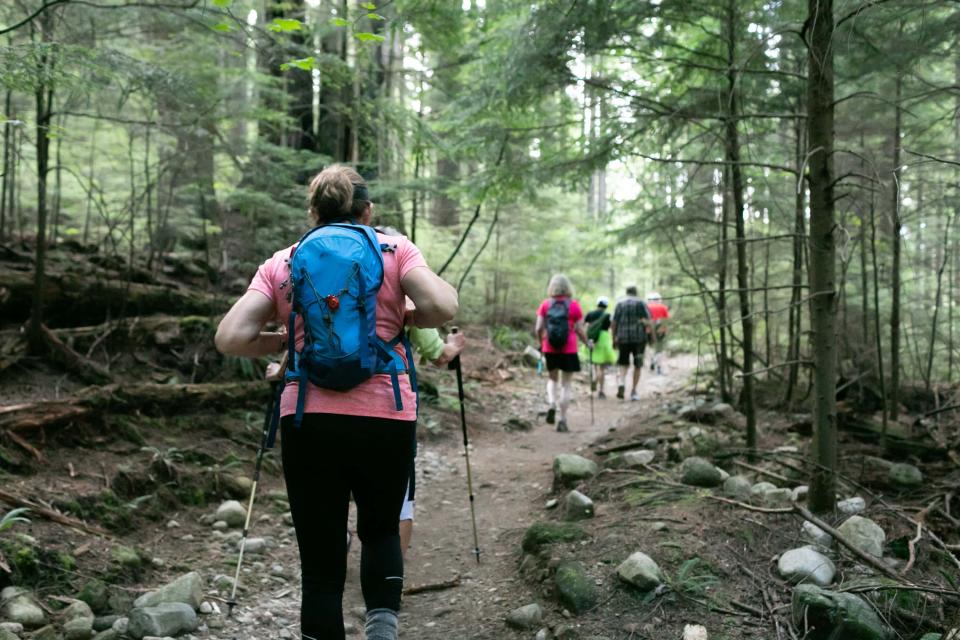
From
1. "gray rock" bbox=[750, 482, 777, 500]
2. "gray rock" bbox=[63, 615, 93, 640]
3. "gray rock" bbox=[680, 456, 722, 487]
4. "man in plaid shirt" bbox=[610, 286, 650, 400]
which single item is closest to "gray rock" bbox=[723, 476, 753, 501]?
"gray rock" bbox=[750, 482, 777, 500]

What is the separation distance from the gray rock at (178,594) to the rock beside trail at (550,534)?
7.30ft

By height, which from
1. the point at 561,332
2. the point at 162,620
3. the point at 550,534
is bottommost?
the point at 162,620

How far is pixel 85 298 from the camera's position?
24.5ft

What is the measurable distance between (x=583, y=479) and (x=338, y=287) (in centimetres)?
419

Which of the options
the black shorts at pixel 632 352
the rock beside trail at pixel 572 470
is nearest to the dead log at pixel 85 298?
the rock beside trail at pixel 572 470

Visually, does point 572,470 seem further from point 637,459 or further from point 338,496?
point 338,496

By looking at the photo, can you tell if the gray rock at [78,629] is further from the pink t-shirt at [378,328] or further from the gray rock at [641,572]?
the gray rock at [641,572]

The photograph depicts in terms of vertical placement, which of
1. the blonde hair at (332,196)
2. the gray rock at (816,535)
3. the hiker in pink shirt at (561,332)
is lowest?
the gray rock at (816,535)

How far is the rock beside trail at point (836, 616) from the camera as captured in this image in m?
3.21

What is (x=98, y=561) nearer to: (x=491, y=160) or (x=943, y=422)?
(x=491, y=160)

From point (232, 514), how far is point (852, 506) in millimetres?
4701

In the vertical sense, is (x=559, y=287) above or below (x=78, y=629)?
above

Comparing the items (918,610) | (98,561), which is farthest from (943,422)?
(98,561)

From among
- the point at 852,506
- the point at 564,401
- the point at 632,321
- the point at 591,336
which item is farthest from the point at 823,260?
the point at 591,336
